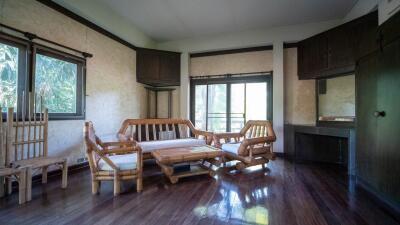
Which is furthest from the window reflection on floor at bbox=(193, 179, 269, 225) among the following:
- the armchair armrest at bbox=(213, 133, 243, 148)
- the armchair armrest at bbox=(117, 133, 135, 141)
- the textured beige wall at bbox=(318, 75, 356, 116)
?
the textured beige wall at bbox=(318, 75, 356, 116)

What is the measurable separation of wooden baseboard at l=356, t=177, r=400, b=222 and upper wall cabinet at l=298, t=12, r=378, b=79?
166 cm

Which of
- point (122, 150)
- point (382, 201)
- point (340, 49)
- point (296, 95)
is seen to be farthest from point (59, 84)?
point (340, 49)

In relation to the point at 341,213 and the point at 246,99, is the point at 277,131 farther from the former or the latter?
the point at 341,213

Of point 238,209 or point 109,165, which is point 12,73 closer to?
point 109,165

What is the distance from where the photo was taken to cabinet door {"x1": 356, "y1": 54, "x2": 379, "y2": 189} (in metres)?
2.16

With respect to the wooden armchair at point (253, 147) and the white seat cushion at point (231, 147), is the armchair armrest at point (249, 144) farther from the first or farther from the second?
the white seat cushion at point (231, 147)

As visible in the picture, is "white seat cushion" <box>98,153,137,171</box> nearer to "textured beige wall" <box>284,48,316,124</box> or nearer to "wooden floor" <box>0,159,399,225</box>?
"wooden floor" <box>0,159,399,225</box>

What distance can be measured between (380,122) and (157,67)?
4.22m

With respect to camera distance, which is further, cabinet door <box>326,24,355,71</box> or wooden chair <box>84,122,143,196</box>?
cabinet door <box>326,24,355,71</box>

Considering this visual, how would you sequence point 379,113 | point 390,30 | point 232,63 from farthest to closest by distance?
point 232,63 → point 379,113 → point 390,30

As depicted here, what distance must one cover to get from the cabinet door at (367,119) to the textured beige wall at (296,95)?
171 cm

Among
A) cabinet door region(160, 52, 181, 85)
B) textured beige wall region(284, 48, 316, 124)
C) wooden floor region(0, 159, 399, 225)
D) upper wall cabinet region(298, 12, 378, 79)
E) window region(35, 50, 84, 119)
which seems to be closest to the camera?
wooden floor region(0, 159, 399, 225)

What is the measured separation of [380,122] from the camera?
6.69ft

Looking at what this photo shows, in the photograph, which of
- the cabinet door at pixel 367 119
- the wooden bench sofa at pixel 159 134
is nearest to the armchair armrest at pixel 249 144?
the wooden bench sofa at pixel 159 134
